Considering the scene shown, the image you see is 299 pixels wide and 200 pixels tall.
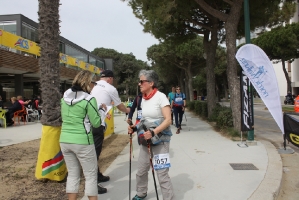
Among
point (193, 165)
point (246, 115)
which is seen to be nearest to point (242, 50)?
point (246, 115)

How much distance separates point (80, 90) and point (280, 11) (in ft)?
38.4

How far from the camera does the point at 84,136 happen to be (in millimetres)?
3098

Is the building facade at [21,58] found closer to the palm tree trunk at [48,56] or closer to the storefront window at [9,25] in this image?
the storefront window at [9,25]

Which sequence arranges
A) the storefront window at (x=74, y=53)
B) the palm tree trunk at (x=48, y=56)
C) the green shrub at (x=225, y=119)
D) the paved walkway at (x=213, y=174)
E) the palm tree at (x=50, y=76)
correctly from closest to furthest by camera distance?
1. the paved walkway at (x=213, y=174)
2. the palm tree at (x=50, y=76)
3. the palm tree trunk at (x=48, y=56)
4. the green shrub at (x=225, y=119)
5. the storefront window at (x=74, y=53)

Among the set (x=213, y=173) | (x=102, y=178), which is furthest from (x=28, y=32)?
(x=213, y=173)

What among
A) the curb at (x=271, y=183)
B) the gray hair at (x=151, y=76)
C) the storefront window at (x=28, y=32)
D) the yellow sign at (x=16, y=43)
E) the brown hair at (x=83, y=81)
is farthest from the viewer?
the storefront window at (x=28, y=32)

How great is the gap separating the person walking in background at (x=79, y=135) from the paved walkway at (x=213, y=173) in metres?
0.81

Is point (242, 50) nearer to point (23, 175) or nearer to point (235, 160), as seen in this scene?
point (235, 160)

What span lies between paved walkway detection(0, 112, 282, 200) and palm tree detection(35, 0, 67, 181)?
3.35 feet

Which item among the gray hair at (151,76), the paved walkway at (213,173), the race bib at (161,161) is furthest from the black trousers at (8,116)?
the race bib at (161,161)

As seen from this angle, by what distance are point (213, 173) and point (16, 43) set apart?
609 inches

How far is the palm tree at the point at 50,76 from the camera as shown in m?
4.42

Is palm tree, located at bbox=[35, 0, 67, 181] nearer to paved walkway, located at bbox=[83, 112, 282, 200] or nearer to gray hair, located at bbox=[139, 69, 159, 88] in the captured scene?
paved walkway, located at bbox=[83, 112, 282, 200]

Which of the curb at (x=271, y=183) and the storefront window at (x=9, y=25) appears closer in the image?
the curb at (x=271, y=183)
